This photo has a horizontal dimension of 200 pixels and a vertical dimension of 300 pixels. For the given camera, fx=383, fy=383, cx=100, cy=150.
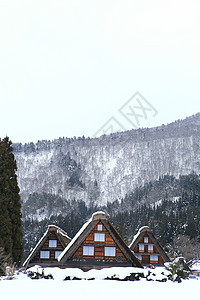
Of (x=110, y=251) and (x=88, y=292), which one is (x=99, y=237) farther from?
(x=88, y=292)

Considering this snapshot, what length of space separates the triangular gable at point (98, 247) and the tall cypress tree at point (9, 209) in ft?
13.5

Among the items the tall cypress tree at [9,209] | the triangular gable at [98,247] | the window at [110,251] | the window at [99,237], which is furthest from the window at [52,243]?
the window at [110,251]

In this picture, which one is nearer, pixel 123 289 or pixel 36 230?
pixel 123 289

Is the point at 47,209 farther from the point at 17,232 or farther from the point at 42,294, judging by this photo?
the point at 42,294

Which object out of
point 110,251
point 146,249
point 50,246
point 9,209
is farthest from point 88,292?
point 146,249

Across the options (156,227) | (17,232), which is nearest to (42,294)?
(17,232)

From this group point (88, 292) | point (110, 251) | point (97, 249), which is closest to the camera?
point (88, 292)

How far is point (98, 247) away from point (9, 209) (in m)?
7.63

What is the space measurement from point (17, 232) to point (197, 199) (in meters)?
101

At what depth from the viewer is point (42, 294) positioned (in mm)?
14320

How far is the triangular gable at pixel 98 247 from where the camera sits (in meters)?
29.2

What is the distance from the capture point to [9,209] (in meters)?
29.6

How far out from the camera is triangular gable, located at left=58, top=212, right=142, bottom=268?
95.8 feet

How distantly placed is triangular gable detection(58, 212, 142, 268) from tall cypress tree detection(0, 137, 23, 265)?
4102 mm
